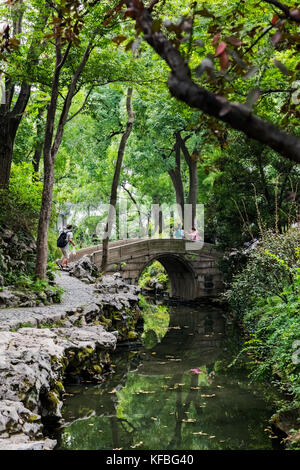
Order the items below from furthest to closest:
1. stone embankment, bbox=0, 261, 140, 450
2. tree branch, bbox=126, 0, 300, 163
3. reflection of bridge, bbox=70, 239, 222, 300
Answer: reflection of bridge, bbox=70, 239, 222, 300 → stone embankment, bbox=0, 261, 140, 450 → tree branch, bbox=126, 0, 300, 163

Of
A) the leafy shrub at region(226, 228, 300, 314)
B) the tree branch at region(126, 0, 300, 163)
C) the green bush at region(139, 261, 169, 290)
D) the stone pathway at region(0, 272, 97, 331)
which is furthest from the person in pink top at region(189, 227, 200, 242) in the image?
the tree branch at region(126, 0, 300, 163)

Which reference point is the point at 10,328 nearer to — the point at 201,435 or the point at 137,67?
the point at 201,435

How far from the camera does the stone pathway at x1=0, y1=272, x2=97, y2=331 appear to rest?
738 cm

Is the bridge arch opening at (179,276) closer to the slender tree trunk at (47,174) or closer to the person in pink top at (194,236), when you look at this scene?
the person in pink top at (194,236)

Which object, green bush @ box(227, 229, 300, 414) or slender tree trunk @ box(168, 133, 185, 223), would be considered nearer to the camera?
green bush @ box(227, 229, 300, 414)

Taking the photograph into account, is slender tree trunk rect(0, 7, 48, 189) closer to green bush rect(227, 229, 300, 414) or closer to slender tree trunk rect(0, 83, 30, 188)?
slender tree trunk rect(0, 83, 30, 188)

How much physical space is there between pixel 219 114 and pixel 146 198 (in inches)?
1187

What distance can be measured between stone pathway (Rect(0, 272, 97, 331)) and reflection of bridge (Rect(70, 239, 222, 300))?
215 inches

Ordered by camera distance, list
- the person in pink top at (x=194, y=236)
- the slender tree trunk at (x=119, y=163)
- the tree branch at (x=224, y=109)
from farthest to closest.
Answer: the person in pink top at (x=194, y=236) < the slender tree trunk at (x=119, y=163) < the tree branch at (x=224, y=109)

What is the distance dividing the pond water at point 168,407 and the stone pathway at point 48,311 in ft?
4.25

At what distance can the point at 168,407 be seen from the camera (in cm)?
639

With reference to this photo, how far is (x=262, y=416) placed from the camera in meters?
5.94

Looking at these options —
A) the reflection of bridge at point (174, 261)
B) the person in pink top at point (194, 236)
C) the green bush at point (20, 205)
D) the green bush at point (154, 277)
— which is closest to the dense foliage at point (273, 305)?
the green bush at point (20, 205)

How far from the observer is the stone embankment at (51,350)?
429cm
